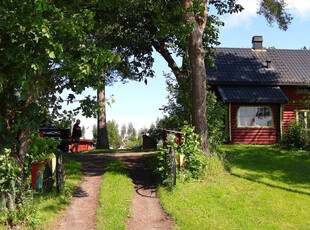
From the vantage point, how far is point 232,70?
23.8 metres

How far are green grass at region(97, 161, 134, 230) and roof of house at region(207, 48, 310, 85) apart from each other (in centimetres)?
1218

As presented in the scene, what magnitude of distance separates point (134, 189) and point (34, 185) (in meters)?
3.02

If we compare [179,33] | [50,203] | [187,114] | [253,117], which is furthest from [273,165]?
[50,203]

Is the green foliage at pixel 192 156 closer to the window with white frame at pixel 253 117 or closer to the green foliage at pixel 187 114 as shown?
the green foliage at pixel 187 114

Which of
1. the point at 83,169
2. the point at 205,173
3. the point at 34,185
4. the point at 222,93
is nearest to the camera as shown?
the point at 34,185

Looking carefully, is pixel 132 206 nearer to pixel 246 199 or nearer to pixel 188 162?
pixel 188 162

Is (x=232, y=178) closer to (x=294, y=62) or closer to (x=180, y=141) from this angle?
(x=180, y=141)

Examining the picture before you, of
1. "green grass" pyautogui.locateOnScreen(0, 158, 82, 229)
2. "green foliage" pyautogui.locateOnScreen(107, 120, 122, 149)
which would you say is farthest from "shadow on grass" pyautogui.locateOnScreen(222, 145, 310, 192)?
"green foliage" pyautogui.locateOnScreen(107, 120, 122, 149)

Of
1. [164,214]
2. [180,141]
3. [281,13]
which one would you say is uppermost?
[281,13]

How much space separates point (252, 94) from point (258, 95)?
14.5 inches

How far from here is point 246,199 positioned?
10.3m

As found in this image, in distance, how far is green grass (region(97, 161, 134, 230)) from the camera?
27.2 ft

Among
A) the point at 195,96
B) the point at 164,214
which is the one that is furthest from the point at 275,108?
the point at 164,214

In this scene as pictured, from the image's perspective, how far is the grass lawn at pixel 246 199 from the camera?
28.5 ft
